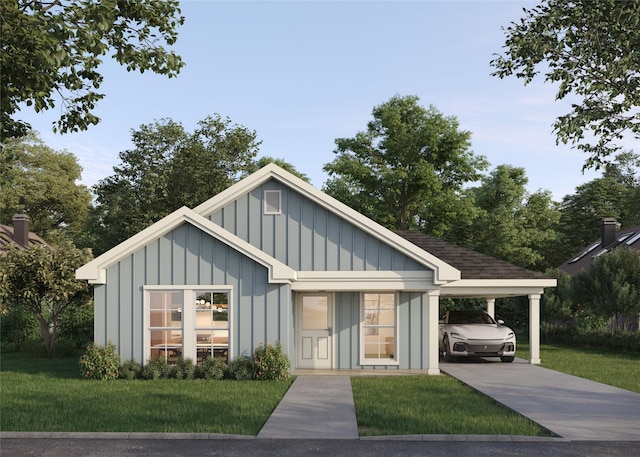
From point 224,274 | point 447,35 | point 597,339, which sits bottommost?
point 597,339

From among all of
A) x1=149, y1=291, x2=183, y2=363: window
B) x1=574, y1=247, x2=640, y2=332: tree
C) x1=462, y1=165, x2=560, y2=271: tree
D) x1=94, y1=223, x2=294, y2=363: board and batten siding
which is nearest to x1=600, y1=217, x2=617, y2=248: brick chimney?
x1=462, y1=165, x2=560, y2=271: tree

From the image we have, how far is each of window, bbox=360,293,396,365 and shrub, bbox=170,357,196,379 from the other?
15.5 feet

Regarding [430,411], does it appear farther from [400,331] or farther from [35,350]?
[35,350]

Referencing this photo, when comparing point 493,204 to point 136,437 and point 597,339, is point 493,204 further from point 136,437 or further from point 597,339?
point 136,437

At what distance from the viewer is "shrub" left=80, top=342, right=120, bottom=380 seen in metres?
16.1

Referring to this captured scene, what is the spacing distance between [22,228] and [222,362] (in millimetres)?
32939

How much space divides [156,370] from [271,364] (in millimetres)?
2722

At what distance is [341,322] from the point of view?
61.4 ft

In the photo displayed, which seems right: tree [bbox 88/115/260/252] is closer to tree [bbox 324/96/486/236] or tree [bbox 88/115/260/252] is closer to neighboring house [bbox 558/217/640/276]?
tree [bbox 324/96/486/236]

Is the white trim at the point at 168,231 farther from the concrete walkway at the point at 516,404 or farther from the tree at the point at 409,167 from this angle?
the tree at the point at 409,167

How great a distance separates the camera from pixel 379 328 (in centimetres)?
1856

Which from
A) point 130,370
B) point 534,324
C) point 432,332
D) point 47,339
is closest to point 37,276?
point 47,339

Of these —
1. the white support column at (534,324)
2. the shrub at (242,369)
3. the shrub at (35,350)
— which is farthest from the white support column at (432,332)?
the shrub at (35,350)

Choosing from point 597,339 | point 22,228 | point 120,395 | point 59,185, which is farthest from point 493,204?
point 120,395
